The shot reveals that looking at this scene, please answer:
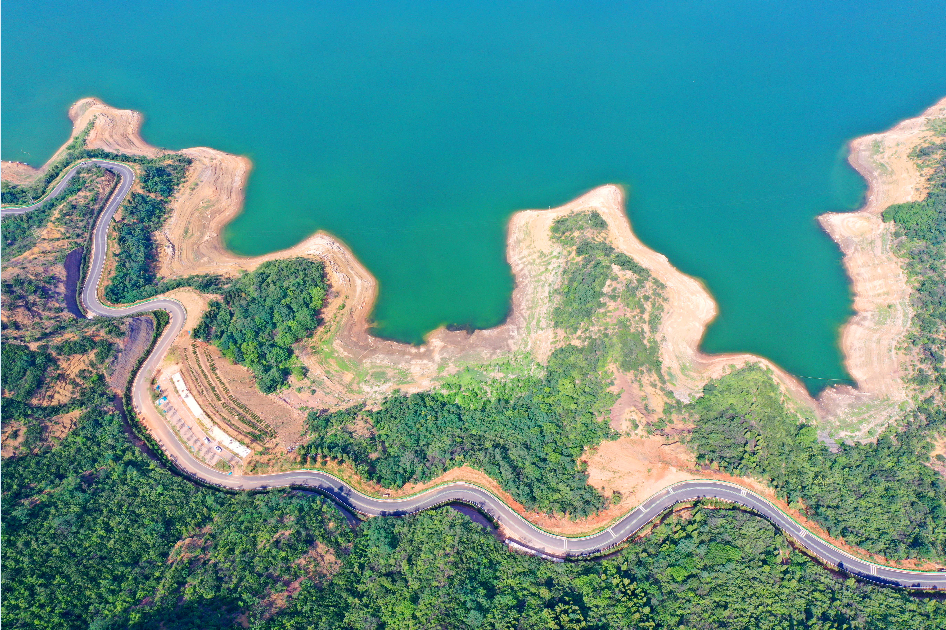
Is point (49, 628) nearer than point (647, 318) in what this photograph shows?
Yes

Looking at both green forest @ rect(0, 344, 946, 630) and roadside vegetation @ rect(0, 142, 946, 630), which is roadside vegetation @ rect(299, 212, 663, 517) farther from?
green forest @ rect(0, 344, 946, 630)

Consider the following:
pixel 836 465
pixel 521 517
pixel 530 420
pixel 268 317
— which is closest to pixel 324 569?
pixel 521 517

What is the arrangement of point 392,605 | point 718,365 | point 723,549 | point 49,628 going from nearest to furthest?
point 49,628 < point 392,605 < point 723,549 < point 718,365

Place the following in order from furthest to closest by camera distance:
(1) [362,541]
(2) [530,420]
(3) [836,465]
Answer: (2) [530,420] < (3) [836,465] < (1) [362,541]

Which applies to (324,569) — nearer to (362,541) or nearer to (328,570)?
(328,570)

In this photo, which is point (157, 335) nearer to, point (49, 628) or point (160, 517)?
point (160, 517)

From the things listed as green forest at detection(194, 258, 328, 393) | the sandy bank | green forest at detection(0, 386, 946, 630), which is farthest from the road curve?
the sandy bank

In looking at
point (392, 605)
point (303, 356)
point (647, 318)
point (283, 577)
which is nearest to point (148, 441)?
point (303, 356)

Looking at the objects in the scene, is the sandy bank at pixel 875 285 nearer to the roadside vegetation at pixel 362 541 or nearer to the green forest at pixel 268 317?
the roadside vegetation at pixel 362 541
